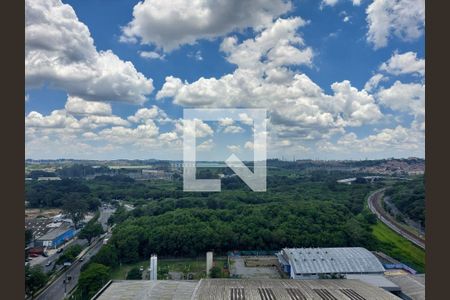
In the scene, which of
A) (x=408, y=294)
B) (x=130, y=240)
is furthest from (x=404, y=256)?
(x=130, y=240)

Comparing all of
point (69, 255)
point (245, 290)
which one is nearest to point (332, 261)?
point (245, 290)

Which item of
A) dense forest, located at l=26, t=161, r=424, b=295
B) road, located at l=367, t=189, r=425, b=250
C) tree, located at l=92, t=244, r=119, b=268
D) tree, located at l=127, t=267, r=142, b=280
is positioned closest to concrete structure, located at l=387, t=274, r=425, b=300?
dense forest, located at l=26, t=161, r=424, b=295

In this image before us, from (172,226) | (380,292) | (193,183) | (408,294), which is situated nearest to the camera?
(380,292)

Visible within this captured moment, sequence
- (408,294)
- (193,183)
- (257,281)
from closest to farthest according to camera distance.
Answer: (257,281), (408,294), (193,183)

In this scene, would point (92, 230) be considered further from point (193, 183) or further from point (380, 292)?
point (380, 292)

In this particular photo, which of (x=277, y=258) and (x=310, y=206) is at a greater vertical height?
(x=310, y=206)

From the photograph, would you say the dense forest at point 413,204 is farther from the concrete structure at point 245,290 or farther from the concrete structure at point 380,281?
the concrete structure at point 245,290
